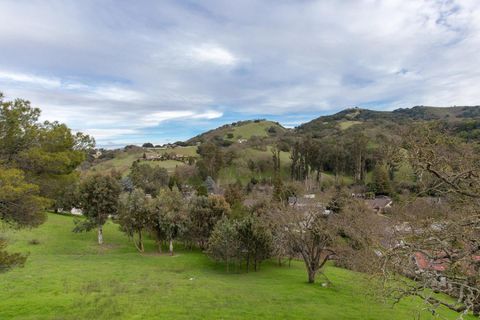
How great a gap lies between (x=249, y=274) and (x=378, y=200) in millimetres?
47247

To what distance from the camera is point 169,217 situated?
113 ft

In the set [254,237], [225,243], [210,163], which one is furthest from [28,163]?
[210,163]

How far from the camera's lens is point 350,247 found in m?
24.2

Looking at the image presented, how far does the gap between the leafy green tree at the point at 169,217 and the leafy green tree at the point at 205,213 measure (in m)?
1.28

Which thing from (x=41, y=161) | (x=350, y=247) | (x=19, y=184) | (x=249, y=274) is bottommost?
(x=249, y=274)

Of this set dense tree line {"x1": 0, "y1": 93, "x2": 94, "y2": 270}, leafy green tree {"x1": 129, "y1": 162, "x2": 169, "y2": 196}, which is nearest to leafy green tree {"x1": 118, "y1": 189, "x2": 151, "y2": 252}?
dense tree line {"x1": 0, "y1": 93, "x2": 94, "y2": 270}

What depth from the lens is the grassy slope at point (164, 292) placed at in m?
16.7

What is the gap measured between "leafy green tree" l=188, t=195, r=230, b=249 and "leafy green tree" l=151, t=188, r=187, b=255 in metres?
1.28

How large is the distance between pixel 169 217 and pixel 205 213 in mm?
4400

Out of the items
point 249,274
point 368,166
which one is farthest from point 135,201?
point 368,166

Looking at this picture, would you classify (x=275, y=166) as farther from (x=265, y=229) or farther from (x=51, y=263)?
(x=51, y=263)

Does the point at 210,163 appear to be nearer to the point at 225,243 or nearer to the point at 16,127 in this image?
the point at 225,243

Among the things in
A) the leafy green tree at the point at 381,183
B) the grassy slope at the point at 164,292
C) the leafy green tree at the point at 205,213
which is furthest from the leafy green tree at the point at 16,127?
the leafy green tree at the point at 381,183

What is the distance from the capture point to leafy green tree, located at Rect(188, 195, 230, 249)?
3691 cm
